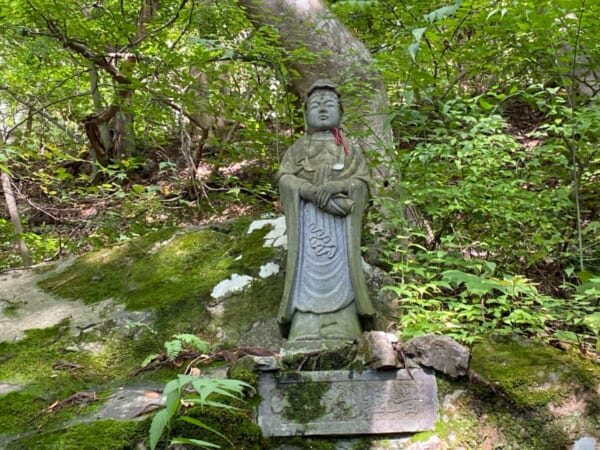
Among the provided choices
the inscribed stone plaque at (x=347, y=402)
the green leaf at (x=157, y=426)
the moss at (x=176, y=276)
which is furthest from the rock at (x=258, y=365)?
the green leaf at (x=157, y=426)

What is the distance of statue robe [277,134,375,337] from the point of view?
3373 mm

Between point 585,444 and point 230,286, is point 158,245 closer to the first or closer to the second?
point 230,286

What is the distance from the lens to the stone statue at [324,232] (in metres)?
3.33

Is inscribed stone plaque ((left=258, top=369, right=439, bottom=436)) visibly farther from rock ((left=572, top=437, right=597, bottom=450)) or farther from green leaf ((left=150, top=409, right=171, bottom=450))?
green leaf ((left=150, top=409, right=171, bottom=450))

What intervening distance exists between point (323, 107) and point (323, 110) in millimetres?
23

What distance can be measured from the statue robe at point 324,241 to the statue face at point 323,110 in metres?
0.21

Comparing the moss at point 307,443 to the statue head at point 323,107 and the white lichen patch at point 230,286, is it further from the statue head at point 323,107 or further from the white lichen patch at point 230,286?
the statue head at point 323,107

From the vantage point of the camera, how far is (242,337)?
158 inches

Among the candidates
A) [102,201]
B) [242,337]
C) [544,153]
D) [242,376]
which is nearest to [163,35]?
[102,201]

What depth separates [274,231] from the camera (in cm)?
498

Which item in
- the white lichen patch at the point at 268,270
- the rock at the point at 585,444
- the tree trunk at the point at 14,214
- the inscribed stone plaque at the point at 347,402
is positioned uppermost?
the tree trunk at the point at 14,214

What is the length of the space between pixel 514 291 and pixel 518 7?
2.27 metres

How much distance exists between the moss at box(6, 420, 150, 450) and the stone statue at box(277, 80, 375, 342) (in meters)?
1.18

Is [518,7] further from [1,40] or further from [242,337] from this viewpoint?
[1,40]
